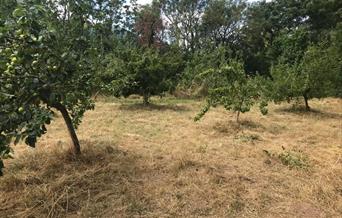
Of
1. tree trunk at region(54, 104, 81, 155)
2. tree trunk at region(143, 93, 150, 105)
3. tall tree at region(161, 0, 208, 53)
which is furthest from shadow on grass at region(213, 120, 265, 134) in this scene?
tall tree at region(161, 0, 208, 53)

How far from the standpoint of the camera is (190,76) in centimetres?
1228

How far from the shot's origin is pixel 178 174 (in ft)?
12.8

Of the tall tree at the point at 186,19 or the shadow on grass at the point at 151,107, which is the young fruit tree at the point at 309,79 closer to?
the shadow on grass at the point at 151,107

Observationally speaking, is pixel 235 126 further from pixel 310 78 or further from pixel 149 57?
pixel 149 57

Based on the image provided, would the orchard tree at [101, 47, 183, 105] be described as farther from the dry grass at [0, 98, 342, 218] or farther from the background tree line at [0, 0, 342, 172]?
the dry grass at [0, 98, 342, 218]

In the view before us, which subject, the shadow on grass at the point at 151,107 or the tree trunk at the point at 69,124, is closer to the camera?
the tree trunk at the point at 69,124

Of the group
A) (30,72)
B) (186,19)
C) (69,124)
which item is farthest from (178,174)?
(186,19)

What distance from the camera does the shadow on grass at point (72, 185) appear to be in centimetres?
316

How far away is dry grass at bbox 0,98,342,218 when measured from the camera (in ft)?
10.6

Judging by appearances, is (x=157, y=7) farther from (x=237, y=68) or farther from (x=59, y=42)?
(x=59, y=42)

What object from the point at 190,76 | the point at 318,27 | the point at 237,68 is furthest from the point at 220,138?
the point at 318,27

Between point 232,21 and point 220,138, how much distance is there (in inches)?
787

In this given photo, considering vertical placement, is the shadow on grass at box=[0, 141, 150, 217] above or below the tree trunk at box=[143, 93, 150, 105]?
below

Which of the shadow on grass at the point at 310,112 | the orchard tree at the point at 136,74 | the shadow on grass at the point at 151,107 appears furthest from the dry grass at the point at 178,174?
the orchard tree at the point at 136,74
